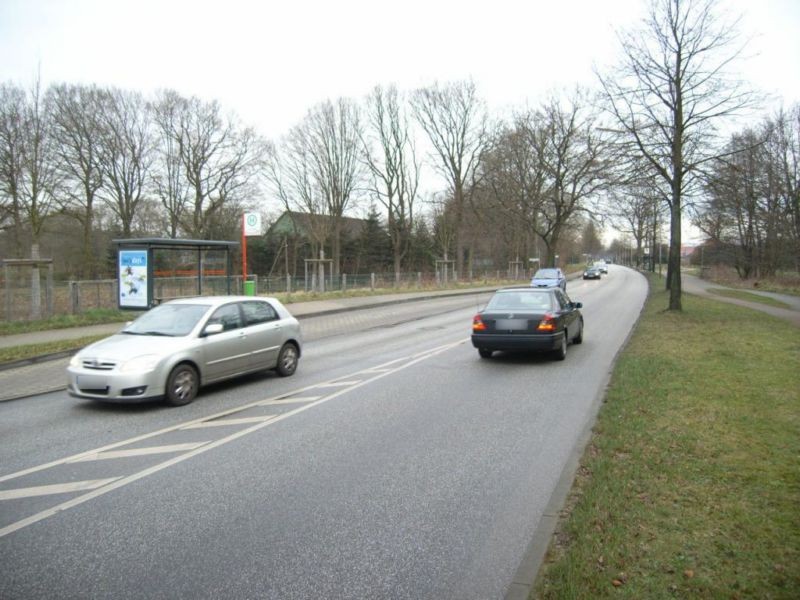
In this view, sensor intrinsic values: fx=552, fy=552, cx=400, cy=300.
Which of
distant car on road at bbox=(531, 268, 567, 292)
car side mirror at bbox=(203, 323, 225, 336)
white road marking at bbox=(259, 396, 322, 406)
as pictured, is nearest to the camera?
white road marking at bbox=(259, 396, 322, 406)

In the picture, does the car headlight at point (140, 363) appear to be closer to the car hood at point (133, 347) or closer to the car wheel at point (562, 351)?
the car hood at point (133, 347)

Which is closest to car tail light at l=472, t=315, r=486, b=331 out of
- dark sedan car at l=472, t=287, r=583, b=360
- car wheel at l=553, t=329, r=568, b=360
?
dark sedan car at l=472, t=287, r=583, b=360

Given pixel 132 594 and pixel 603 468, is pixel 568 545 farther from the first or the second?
pixel 132 594

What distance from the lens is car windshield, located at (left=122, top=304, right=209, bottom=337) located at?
8344mm

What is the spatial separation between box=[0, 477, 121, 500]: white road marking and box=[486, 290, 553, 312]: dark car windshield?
8147mm

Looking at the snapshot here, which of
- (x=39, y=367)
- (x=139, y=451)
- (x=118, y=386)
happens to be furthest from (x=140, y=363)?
(x=39, y=367)

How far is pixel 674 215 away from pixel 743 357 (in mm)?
9299

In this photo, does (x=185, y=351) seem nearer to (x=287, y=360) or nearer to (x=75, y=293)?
(x=287, y=360)

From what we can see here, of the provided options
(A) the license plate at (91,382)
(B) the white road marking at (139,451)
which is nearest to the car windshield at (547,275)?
(A) the license plate at (91,382)

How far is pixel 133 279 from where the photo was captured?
1619 centimetres

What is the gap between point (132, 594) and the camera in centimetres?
317

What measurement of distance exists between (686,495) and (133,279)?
51.5ft

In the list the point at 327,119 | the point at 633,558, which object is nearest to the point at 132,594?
the point at 633,558

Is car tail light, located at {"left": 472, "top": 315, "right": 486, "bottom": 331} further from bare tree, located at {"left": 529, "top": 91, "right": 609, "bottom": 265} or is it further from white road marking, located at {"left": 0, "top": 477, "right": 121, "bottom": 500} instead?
bare tree, located at {"left": 529, "top": 91, "right": 609, "bottom": 265}
